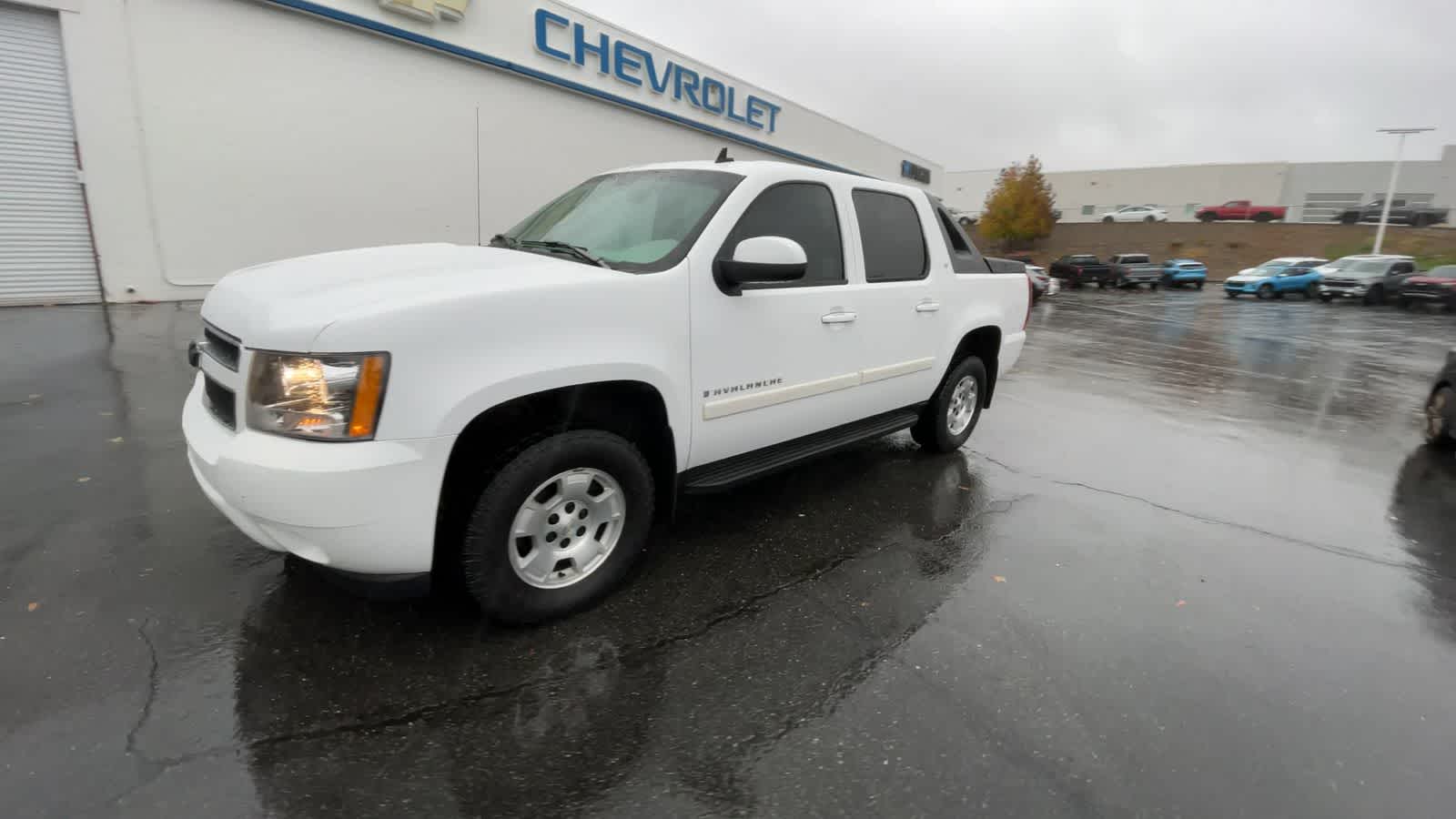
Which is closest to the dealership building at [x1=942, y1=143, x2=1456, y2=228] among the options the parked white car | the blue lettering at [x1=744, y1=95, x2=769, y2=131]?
the parked white car

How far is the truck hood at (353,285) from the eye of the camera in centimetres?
224

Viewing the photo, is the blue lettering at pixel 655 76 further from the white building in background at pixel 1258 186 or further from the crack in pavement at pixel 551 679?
the white building in background at pixel 1258 186

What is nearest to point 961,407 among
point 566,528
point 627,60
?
point 566,528

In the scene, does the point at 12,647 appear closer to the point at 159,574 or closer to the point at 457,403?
the point at 159,574

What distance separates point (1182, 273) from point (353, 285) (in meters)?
40.5

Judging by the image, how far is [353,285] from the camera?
2.47m

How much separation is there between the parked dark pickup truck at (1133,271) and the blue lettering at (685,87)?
80.9 feet

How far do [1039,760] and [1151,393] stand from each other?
25.1 ft

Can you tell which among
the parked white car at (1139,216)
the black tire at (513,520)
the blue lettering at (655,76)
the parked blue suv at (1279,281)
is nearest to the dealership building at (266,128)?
the blue lettering at (655,76)

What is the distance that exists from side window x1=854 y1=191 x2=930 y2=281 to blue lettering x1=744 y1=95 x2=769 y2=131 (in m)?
17.7

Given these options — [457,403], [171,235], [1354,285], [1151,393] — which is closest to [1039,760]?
[457,403]

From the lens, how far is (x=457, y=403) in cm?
230

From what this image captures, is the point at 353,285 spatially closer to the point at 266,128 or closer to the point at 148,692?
the point at 148,692

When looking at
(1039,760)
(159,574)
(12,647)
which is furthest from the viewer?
(159,574)
